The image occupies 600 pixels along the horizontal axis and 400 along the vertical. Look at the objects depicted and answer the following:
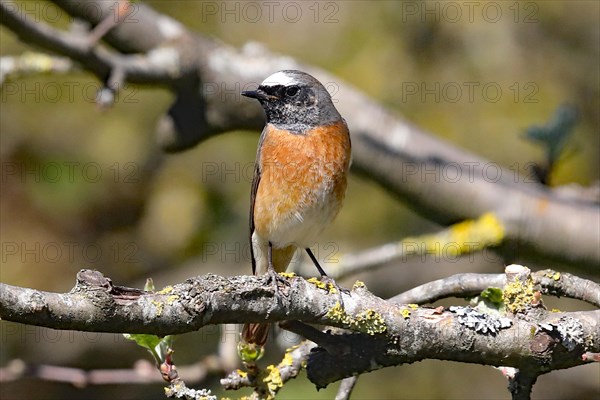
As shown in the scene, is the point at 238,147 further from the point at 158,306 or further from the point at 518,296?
the point at 158,306

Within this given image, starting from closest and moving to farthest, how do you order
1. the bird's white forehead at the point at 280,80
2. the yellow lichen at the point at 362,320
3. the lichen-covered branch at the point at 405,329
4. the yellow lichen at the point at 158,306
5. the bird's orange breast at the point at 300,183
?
1. the yellow lichen at the point at 158,306
2. the lichen-covered branch at the point at 405,329
3. the yellow lichen at the point at 362,320
4. the bird's orange breast at the point at 300,183
5. the bird's white forehead at the point at 280,80

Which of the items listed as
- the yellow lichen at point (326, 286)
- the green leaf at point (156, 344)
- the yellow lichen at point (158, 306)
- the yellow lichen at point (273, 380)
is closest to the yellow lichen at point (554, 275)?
the yellow lichen at point (326, 286)

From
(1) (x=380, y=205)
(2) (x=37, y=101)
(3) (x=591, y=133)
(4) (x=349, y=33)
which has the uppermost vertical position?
(4) (x=349, y=33)

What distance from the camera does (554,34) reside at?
7215 millimetres

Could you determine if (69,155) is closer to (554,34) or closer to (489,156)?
(489,156)

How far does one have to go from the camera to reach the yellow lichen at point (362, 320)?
2.99m

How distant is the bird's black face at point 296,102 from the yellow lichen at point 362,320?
86.2 inches

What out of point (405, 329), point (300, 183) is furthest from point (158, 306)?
point (300, 183)

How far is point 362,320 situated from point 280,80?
2339mm

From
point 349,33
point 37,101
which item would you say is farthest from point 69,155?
point 349,33

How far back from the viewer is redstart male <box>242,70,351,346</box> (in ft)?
15.9

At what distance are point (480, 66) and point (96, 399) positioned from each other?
14.4ft

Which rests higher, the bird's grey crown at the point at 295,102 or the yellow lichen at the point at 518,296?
the bird's grey crown at the point at 295,102

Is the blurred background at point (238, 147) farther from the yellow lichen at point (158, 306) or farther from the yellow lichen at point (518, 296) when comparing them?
the yellow lichen at point (158, 306)
